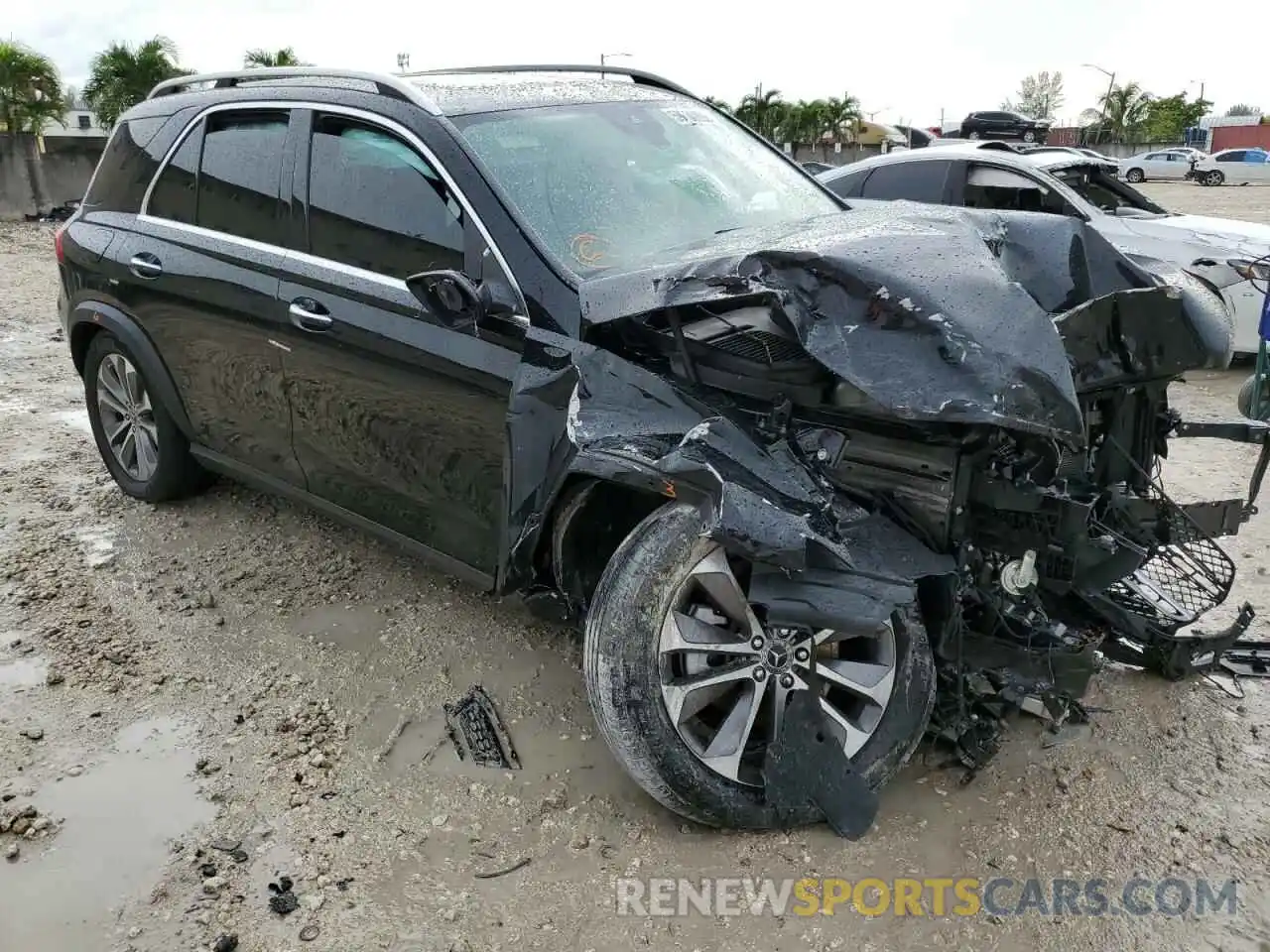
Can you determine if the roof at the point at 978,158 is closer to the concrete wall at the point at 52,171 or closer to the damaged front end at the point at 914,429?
the damaged front end at the point at 914,429

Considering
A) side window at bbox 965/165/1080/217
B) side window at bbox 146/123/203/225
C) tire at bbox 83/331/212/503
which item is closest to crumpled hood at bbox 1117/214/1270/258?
side window at bbox 965/165/1080/217

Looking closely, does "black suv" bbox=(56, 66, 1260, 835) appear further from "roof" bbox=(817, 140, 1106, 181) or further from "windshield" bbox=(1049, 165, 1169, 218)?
"windshield" bbox=(1049, 165, 1169, 218)

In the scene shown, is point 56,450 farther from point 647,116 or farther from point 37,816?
point 647,116

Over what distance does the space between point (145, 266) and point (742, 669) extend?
3306 millimetres

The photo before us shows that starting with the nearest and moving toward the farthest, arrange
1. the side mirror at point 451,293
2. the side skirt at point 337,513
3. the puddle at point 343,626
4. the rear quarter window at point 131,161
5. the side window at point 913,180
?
the side mirror at point 451,293, the side skirt at point 337,513, the puddle at point 343,626, the rear quarter window at point 131,161, the side window at point 913,180

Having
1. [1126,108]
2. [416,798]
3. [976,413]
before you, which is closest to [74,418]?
[416,798]

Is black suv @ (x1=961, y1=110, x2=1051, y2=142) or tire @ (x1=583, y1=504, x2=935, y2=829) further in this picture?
black suv @ (x1=961, y1=110, x2=1051, y2=142)

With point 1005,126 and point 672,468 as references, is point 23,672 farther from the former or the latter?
point 1005,126

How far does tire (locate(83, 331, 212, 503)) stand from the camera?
192 inches

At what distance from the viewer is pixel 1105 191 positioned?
8031 millimetres

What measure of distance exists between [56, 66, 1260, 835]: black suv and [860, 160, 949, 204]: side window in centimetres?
409

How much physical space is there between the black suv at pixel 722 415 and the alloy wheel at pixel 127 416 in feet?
4.04

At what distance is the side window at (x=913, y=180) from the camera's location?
7.68m

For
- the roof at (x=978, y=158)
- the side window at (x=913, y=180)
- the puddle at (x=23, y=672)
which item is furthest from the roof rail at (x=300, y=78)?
the side window at (x=913, y=180)
